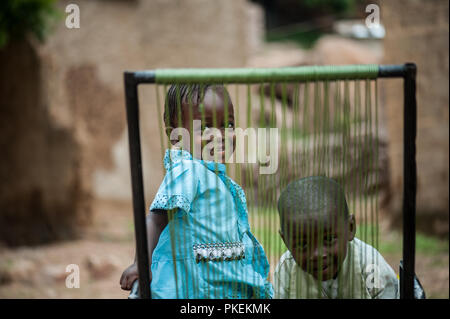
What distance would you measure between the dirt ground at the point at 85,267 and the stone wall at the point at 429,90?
615 millimetres

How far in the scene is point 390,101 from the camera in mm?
5879

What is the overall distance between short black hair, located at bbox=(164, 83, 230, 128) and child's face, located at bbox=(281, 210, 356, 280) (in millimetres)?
467

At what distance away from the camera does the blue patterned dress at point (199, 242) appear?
1754 millimetres

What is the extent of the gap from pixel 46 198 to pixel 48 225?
1.04ft

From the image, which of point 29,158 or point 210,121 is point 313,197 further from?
point 29,158

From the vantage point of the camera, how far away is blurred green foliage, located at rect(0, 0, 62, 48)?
5191 millimetres

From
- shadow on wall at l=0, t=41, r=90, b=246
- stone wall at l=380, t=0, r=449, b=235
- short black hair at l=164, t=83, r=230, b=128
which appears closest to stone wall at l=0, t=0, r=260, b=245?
shadow on wall at l=0, t=41, r=90, b=246

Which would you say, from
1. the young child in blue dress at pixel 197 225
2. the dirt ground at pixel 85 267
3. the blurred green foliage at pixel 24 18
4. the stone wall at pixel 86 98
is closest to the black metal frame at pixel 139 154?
the young child in blue dress at pixel 197 225

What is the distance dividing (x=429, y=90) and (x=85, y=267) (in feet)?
12.1

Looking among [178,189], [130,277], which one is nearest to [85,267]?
[130,277]

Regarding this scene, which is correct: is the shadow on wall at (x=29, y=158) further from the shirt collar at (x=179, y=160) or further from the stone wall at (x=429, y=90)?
the shirt collar at (x=179, y=160)

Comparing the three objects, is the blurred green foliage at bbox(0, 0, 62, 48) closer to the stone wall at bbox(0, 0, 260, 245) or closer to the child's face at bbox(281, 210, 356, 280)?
the stone wall at bbox(0, 0, 260, 245)

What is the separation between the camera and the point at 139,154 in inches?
63.9

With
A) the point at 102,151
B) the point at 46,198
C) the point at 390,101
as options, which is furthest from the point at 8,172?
the point at 390,101
